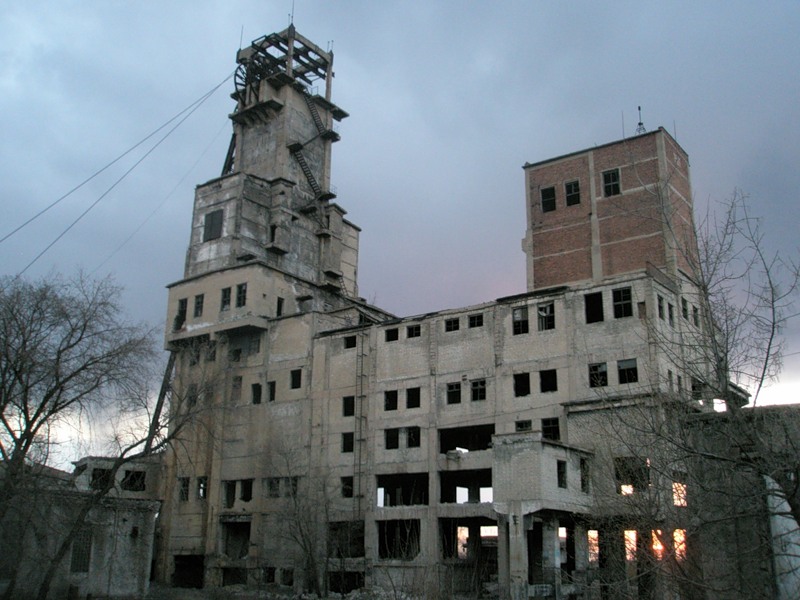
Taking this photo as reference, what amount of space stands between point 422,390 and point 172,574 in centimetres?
2021

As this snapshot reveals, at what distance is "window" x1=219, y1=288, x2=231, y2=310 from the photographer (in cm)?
5116

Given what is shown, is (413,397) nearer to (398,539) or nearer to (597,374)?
(398,539)

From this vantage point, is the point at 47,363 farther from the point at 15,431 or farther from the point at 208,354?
the point at 208,354

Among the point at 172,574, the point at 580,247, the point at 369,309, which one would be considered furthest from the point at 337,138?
the point at 172,574

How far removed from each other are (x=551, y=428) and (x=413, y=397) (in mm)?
8465

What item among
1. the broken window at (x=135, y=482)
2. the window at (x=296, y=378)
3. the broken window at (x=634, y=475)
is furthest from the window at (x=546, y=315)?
the broken window at (x=135, y=482)

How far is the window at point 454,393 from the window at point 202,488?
17.7 m

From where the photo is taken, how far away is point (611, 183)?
43062 mm

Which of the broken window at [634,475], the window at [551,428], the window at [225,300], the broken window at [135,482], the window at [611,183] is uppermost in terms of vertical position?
the window at [611,183]

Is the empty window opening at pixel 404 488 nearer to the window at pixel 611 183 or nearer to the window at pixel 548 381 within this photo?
the window at pixel 548 381

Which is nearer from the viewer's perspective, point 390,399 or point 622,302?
point 622,302

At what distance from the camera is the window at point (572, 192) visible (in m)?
44.1

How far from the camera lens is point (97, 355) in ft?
91.5

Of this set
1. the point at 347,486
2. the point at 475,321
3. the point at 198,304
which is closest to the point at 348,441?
the point at 347,486
